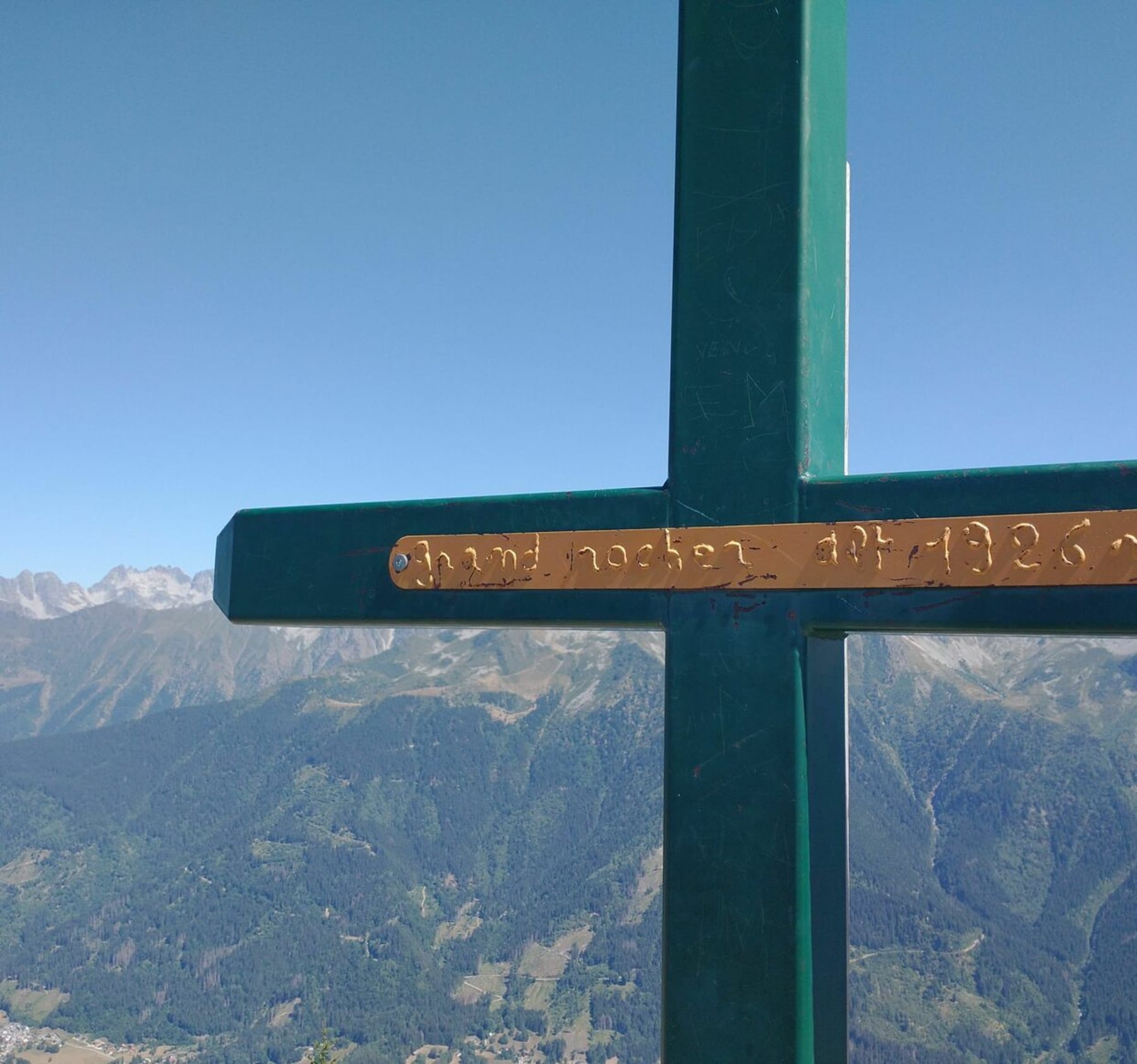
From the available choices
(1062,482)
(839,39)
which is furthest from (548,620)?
(839,39)

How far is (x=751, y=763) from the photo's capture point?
86.2 inches

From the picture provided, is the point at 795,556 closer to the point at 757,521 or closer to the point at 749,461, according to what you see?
the point at 757,521

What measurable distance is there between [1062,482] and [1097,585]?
185 millimetres

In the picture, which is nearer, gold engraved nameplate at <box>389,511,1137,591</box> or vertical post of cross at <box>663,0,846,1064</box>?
gold engraved nameplate at <box>389,511,1137,591</box>

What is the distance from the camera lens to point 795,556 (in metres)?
2.18

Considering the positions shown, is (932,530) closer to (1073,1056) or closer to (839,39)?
(839,39)

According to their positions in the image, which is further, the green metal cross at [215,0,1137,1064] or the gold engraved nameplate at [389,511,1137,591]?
the green metal cross at [215,0,1137,1064]

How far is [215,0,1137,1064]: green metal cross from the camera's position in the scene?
2.12 m

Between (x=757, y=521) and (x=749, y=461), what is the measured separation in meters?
0.12

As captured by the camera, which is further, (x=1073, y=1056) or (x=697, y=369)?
(x=1073, y=1056)

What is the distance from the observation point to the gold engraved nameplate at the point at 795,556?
1.94m

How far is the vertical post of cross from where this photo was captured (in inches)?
84.8

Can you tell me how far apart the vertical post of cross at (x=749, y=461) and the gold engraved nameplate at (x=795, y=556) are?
5 centimetres

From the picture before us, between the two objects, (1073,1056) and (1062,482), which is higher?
(1062,482)
